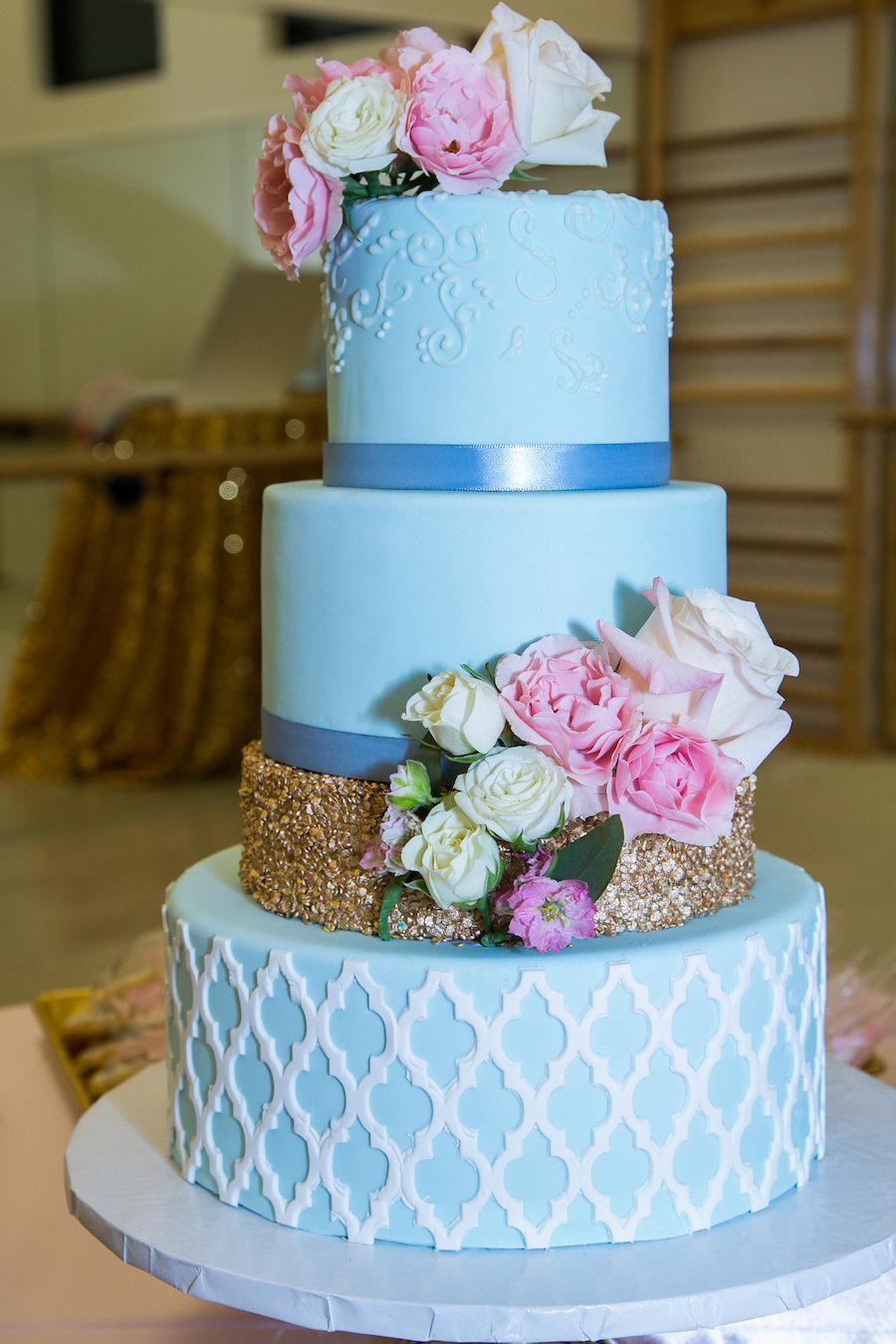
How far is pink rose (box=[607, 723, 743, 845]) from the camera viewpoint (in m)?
1.08

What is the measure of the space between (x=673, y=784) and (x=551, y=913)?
125mm

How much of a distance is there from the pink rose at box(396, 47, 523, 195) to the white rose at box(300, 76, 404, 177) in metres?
0.01

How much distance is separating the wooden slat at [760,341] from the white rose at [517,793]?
4.14 meters

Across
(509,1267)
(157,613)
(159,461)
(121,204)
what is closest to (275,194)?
(509,1267)

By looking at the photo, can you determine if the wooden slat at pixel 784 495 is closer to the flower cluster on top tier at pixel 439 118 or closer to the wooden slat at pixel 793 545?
the wooden slat at pixel 793 545

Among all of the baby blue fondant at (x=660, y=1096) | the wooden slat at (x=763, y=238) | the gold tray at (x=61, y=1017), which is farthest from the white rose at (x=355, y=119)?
the wooden slat at (x=763, y=238)

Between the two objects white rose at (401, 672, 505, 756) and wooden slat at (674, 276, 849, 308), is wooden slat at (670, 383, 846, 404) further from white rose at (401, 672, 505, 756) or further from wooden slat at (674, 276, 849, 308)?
white rose at (401, 672, 505, 756)

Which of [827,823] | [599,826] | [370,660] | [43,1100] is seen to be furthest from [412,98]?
[827,823]

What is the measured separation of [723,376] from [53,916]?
10.1ft

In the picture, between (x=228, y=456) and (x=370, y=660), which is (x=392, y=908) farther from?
(x=228, y=456)

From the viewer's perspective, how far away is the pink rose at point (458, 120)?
1147 millimetres

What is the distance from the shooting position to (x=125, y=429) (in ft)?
16.0

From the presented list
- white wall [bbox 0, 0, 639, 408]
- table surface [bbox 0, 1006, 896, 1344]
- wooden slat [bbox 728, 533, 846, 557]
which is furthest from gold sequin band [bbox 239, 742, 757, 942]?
white wall [bbox 0, 0, 639, 408]

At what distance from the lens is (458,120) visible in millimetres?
1150
